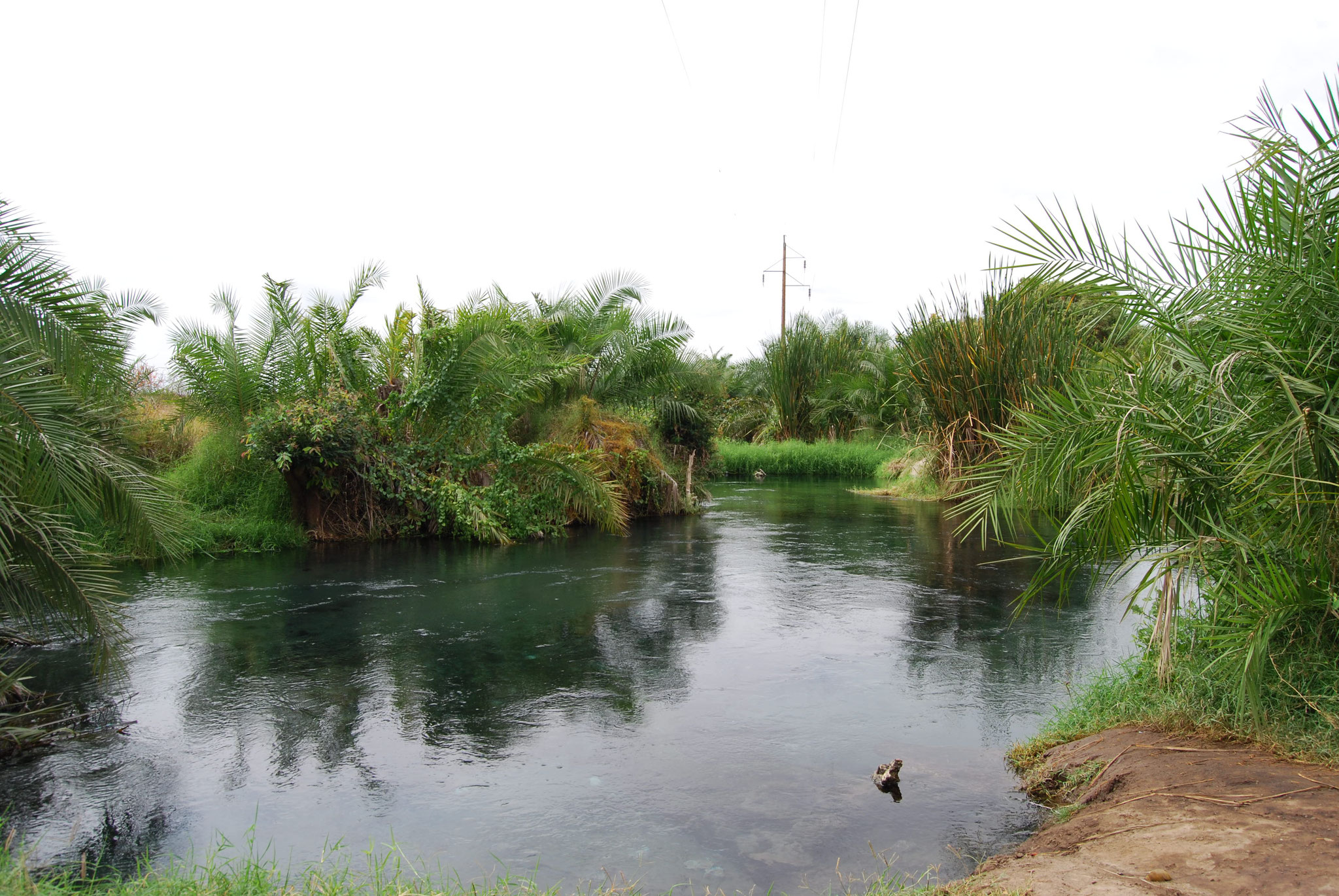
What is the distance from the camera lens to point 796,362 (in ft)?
109

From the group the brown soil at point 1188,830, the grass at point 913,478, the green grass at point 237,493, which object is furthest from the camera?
the grass at point 913,478

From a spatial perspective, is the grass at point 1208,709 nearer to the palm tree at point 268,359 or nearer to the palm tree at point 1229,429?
the palm tree at point 1229,429

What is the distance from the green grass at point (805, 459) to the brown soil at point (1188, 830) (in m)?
23.9

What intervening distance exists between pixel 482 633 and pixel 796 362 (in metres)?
26.3

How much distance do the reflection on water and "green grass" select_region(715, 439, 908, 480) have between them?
1754cm

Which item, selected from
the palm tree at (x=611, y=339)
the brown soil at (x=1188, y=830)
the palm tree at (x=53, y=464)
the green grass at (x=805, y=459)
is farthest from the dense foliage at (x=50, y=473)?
the green grass at (x=805, y=459)

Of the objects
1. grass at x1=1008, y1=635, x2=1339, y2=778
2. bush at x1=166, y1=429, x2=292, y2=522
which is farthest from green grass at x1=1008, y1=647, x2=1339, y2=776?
bush at x1=166, y1=429, x2=292, y2=522

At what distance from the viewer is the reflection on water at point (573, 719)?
4344 mm

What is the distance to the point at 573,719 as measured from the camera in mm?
5984

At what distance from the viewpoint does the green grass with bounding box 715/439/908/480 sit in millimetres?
28703

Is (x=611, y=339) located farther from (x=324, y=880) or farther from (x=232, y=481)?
(x=324, y=880)

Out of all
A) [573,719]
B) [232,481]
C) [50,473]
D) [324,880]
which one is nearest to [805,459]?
[232,481]

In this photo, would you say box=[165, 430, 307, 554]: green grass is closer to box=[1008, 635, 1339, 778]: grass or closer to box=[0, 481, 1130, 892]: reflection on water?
box=[0, 481, 1130, 892]: reflection on water

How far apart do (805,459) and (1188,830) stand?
26.0m
